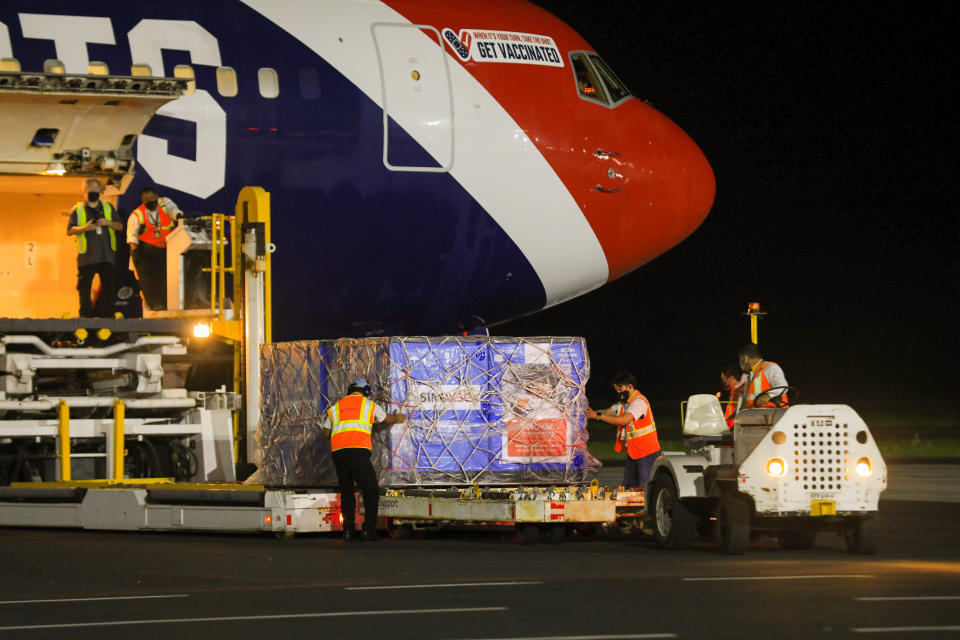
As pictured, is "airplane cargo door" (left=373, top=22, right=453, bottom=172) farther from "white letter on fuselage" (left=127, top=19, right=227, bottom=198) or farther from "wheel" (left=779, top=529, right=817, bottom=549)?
"wheel" (left=779, top=529, right=817, bottom=549)

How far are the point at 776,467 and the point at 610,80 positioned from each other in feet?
28.3

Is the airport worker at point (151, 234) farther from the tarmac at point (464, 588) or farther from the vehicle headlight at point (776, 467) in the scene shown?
the vehicle headlight at point (776, 467)

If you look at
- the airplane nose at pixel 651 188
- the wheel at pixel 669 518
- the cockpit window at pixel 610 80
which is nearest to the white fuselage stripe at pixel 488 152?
the airplane nose at pixel 651 188

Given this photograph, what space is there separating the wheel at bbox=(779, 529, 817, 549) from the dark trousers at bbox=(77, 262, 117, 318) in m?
7.56

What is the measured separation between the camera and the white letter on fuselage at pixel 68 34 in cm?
1617

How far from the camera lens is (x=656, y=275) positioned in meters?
62.5

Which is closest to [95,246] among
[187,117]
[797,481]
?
[187,117]

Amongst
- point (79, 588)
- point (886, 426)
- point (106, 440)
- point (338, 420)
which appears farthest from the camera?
point (886, 426)

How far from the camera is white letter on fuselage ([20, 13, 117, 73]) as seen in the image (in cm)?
1617

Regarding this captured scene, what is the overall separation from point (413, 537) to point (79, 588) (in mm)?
4888

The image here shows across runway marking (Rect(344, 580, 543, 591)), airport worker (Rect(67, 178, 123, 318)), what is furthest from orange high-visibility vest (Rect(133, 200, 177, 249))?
runway marking (Rect(344, 580, 543, 591))

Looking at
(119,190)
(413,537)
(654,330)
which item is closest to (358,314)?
(119,190)

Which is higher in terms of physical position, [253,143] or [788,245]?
[788,245]

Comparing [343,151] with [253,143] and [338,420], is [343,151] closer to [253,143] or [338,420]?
[253,143]
